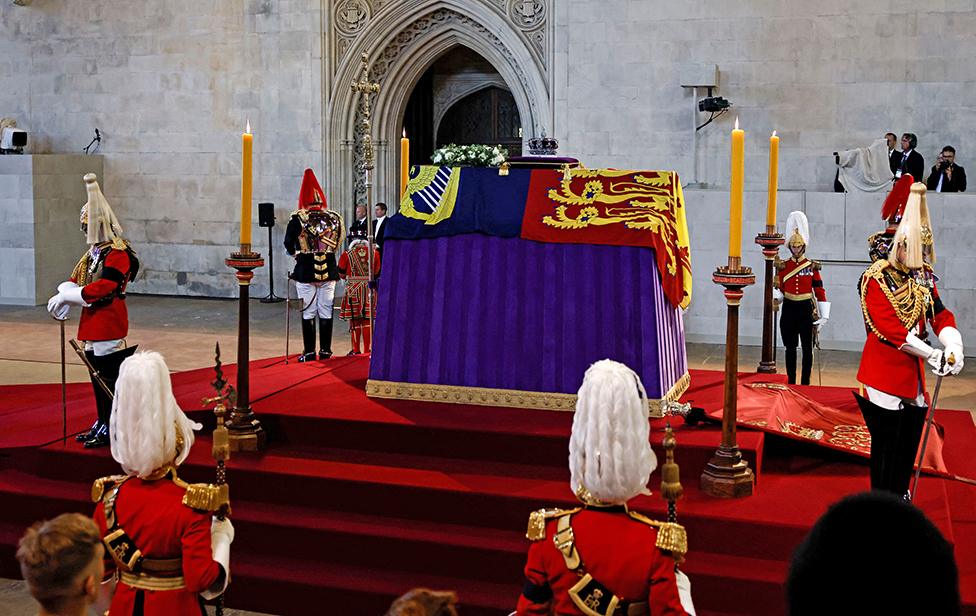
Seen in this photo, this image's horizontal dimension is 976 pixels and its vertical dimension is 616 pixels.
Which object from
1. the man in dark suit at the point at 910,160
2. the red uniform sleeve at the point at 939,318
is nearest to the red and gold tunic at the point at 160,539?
the red uniform sleeve at the point at 939,318

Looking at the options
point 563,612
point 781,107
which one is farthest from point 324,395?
point 781,107

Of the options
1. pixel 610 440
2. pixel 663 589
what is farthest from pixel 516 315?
pixel 663 589

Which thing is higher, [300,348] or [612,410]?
[612,410]

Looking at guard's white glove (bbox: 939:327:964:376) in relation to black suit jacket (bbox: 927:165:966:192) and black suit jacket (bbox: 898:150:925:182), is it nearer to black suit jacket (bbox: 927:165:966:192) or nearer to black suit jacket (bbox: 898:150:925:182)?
black suit jacket (bbox: 898:150:925:182)

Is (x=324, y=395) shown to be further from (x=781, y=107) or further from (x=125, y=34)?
(x=125, y=34)

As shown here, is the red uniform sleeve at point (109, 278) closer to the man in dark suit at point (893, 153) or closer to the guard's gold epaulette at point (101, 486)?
the guard's gold epaulette at point (101, 486)

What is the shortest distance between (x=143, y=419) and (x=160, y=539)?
365 mm

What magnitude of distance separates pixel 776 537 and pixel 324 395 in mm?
2796

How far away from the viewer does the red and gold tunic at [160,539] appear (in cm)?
330

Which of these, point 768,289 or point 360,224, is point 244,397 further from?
point 360,224

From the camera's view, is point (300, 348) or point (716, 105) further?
point (716, 105)

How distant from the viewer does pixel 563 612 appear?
2.97 metres

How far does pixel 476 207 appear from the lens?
6125mm

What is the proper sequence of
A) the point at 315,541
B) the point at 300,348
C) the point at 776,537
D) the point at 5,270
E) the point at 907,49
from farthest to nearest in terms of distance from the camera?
the point at 5,270 → the point at 907,49 → the point at 300,348 → the point at 315,541 → the point at 776,537
